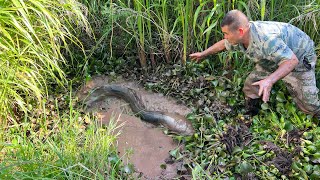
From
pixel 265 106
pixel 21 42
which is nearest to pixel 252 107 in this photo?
pixel 265 106

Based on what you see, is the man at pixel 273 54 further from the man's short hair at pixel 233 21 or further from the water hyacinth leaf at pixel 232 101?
the water hyacinth leaf at pixel 232 101

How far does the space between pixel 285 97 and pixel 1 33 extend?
2470 mm

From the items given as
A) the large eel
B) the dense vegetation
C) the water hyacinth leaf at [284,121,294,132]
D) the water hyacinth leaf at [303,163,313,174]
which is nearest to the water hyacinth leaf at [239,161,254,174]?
the dense vegetation

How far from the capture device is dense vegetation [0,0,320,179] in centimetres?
288

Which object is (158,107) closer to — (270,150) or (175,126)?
(175,126)

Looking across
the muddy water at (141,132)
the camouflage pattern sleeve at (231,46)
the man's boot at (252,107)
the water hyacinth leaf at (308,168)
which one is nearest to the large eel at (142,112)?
the muddy water at (141,132)

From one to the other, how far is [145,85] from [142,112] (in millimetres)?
405

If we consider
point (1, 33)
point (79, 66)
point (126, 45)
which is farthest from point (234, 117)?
point (1, 33)

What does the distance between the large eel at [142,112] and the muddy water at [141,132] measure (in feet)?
0.17

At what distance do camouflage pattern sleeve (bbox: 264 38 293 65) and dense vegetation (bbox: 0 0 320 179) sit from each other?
535 millimetres

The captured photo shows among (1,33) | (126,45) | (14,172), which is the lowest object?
(14,172)

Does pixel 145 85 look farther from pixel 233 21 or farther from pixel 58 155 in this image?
pixel 58 155

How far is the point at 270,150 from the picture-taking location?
10.1ft

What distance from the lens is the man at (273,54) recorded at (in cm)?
295
